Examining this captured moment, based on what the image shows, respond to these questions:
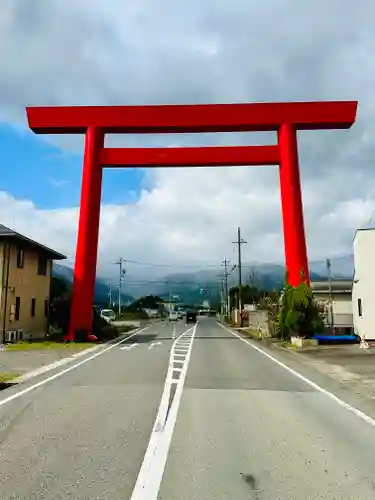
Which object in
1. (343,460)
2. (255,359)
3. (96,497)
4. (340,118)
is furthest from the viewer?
(340,118)

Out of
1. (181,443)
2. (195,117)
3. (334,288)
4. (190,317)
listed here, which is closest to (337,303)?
(334,288)

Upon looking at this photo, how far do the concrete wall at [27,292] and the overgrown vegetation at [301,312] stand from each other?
14.6 m

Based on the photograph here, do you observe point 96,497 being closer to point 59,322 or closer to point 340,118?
point 340,118

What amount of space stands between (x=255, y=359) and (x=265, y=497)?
1444cm

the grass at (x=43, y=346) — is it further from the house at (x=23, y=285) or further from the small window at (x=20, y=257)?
the small window at (x=20, y=257)

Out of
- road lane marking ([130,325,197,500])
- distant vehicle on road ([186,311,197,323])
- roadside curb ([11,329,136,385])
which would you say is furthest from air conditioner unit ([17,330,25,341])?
distant vehicle on road ([186,311,197,323])

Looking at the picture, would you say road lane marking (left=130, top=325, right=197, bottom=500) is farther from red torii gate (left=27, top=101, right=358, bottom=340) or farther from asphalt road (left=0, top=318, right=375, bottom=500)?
red torii gate (left=27, top=101, right=358, bottom=340)

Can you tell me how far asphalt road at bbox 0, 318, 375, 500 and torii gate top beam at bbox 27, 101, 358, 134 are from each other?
687 inches

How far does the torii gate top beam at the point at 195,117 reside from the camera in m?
26.4

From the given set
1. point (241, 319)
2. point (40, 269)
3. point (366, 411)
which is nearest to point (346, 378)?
point (366, 411)

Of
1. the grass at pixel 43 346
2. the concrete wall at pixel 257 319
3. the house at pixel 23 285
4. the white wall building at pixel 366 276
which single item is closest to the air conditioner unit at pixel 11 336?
the house at pixel 23 285

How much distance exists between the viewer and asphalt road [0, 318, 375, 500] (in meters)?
4.77

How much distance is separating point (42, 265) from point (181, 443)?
28939mm

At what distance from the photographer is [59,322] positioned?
3606 centimetres
